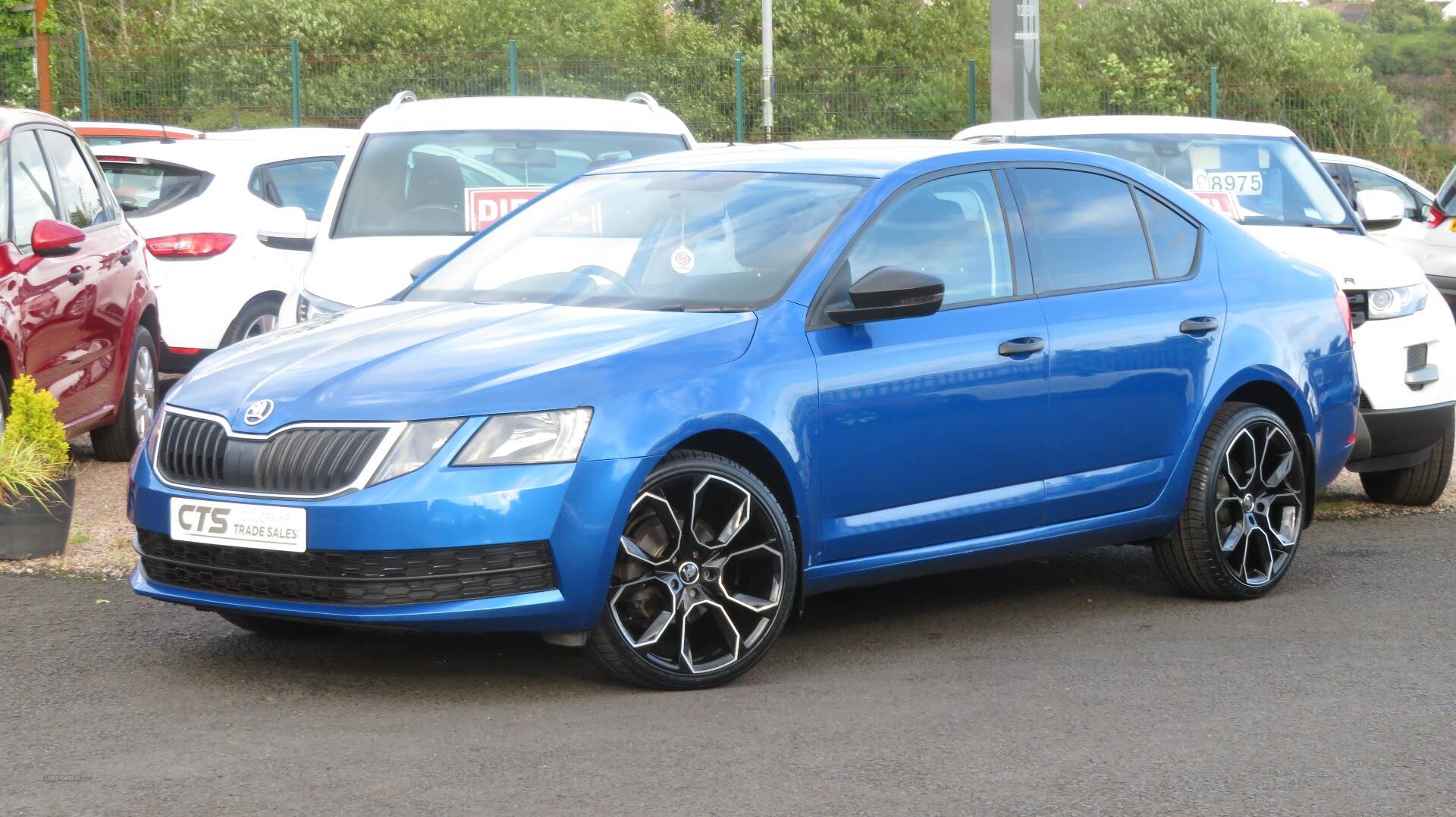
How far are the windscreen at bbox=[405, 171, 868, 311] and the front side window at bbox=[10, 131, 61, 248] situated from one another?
2982 mm

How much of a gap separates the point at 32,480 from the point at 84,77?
20837 mm

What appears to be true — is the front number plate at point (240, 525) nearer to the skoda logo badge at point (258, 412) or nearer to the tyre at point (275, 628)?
the skoda logo badge at point (258, 412)

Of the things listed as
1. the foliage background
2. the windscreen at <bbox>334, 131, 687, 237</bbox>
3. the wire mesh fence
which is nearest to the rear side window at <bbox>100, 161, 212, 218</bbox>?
the windscreen at <bbox>334, 131, 687, 237</bbox>

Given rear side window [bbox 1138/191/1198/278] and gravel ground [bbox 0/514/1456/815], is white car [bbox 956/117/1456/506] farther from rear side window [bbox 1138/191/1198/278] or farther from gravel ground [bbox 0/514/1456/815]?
gravel ground [bbox 0/514/1456/815]

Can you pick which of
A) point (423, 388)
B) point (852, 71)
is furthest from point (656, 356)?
point (852, 71)

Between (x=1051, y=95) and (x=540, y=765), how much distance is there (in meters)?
24.8

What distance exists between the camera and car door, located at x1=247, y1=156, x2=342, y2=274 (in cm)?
1208

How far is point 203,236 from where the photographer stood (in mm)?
11586

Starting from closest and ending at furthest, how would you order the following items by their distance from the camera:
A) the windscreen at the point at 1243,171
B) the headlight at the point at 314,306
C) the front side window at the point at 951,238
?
the front side window at the point at 951,238, the headlight at the point at 314,306, the windscreen at the point at 1243,171

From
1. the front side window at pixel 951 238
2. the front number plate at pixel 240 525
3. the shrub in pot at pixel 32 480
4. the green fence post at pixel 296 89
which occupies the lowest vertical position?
the shrub in pot at pixel 32 480

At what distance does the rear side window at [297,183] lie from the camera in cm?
1223

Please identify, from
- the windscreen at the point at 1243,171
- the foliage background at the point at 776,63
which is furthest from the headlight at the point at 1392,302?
the foliage background at the point at 776,63

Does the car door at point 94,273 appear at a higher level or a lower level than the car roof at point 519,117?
lower

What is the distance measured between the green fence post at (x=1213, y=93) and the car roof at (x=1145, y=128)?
59.5ft
